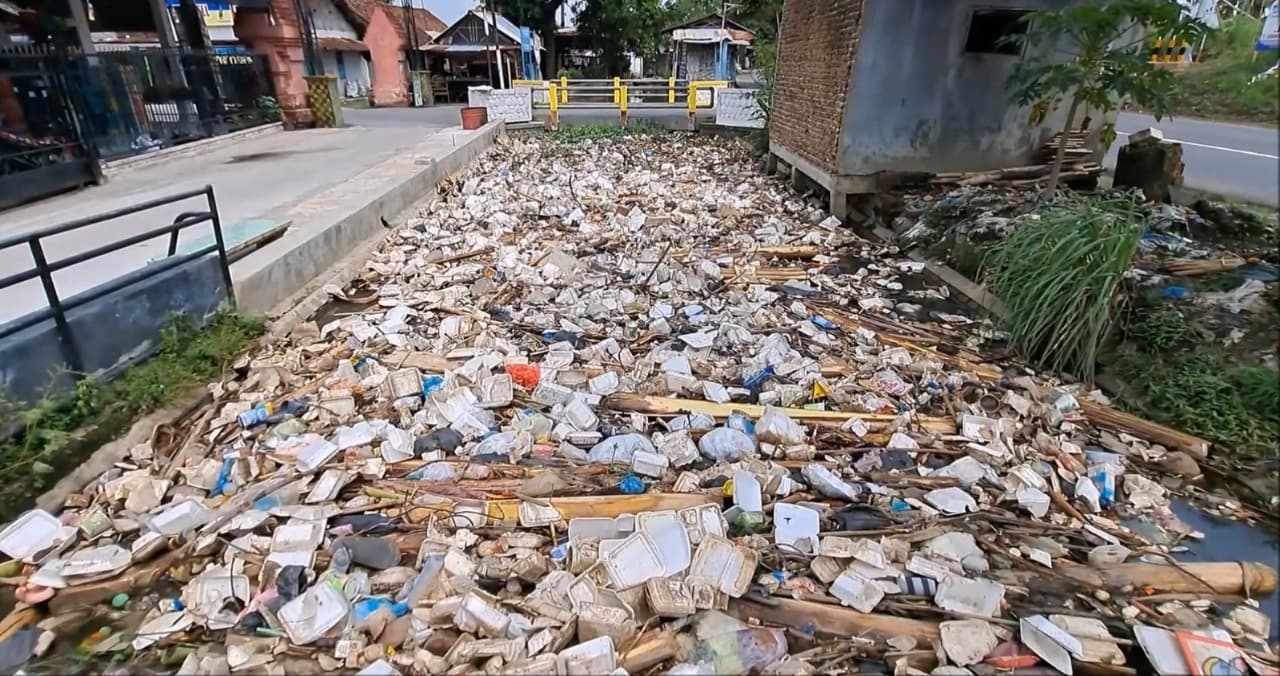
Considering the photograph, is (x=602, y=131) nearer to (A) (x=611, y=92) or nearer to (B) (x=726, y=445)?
(A) (x=611, y=92)

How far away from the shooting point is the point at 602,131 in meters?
14.7

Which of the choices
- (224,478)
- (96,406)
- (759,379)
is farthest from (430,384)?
(759,379)

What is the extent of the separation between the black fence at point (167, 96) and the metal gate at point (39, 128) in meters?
0.51

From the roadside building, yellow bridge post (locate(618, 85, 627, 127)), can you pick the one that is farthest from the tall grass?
the roadside building

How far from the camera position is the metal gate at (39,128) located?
728 centimetres

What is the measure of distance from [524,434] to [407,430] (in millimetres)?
630

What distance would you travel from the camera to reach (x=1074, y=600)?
2.36 meters

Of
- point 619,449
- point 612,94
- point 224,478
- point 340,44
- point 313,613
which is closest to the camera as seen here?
point 313,613

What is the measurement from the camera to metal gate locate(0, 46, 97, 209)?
728 centimetres

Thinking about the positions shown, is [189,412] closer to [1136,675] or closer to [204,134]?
[1136,675]

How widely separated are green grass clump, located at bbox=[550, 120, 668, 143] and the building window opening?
851 cm

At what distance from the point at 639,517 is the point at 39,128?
374 inches

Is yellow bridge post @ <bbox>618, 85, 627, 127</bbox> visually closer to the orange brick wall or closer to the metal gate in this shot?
the metal gate

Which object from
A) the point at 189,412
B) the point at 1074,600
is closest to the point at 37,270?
the point at 189,412
